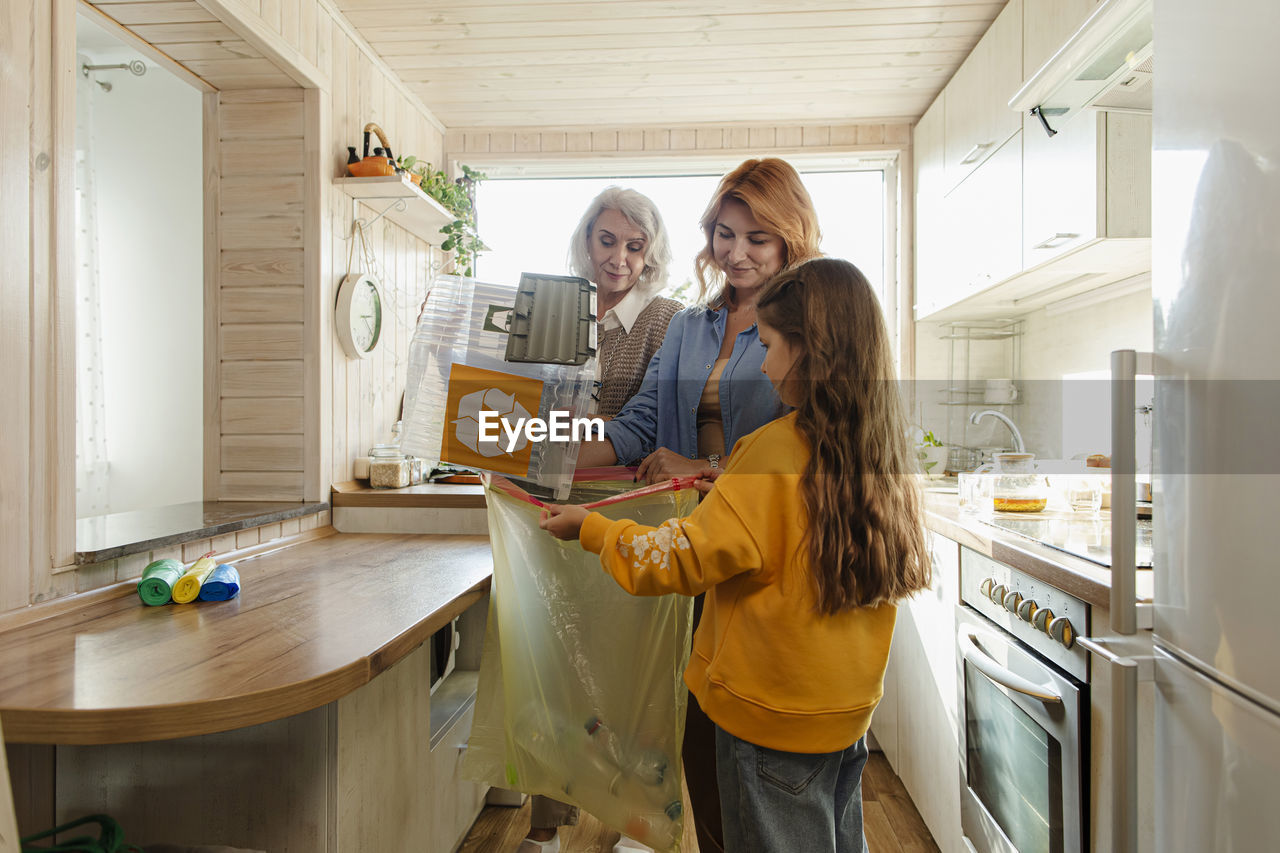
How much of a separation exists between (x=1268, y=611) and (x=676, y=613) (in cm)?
86

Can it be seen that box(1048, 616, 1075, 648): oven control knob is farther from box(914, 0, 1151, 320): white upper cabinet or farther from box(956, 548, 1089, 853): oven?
box(914, 0, 1151, 320): white upper cabinet

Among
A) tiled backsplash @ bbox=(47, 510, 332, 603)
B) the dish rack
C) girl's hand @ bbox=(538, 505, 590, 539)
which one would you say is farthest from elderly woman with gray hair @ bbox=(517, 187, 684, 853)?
the dish rack

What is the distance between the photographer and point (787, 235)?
1.28 meters

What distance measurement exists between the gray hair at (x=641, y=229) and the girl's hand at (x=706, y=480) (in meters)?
0.50

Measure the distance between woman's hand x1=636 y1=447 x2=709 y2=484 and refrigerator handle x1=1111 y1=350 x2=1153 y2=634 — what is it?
24.5 inches

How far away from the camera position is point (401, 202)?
232 cm

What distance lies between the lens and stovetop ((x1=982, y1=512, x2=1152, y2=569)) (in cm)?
123

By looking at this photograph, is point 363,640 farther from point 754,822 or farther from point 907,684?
point 907,684

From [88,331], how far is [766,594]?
2.93 meters

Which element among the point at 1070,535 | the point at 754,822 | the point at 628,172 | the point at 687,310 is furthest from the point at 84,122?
the point at 1070,535

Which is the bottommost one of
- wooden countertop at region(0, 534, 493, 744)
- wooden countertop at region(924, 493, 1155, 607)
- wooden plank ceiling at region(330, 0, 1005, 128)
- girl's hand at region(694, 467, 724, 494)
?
wooden countertop at region(0, 534, 493, 744)

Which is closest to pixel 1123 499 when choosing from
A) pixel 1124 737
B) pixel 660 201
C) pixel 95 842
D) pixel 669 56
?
pixel 1124 737

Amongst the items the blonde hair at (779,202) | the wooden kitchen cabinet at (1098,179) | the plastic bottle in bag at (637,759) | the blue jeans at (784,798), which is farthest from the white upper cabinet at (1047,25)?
the plastic bottle in bag at (637,759)

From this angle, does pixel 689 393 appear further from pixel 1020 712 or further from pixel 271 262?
pixel 271 262
